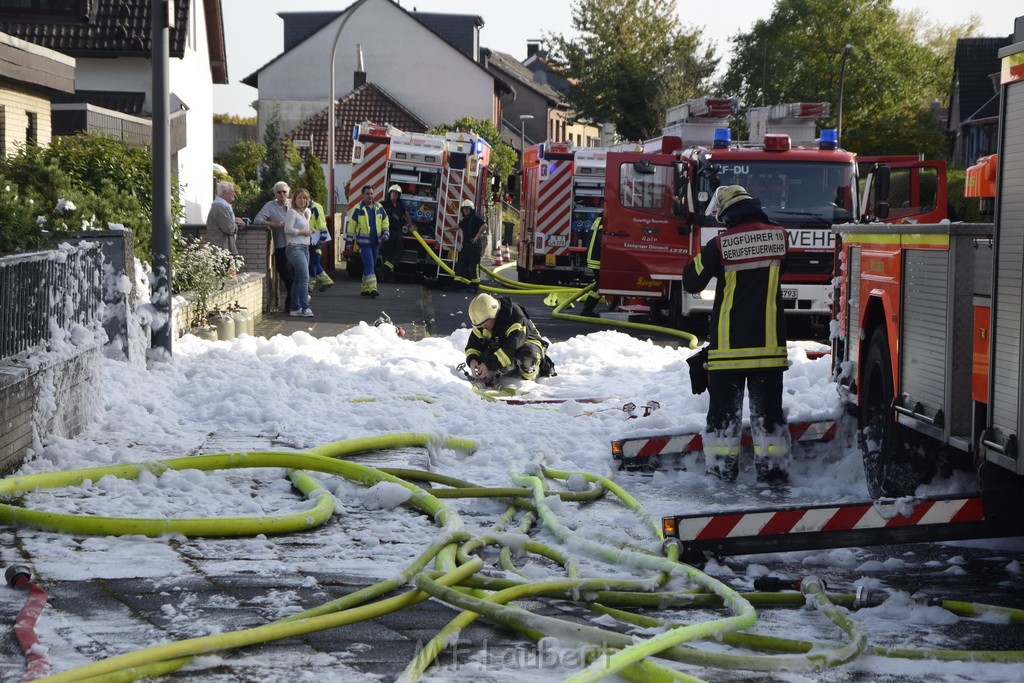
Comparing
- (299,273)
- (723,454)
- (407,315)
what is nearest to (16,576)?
(723,454)

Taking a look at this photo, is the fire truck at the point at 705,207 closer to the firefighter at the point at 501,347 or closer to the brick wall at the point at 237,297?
the brick wall at the point at 237,297

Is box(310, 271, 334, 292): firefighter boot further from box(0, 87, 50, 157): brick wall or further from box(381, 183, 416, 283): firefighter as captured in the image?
box(0, 87, 50, 157): brick wall

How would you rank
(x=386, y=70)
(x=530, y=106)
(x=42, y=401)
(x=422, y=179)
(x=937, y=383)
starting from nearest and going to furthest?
(x=937, y=383) → (x=42, y=401) → (x=422, y=179) → (x=386, y=70) → (x=530, y=106)

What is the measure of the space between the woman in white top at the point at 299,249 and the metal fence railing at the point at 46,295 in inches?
321

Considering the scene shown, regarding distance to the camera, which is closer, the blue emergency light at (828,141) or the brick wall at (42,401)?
the brick wall at (42,401)

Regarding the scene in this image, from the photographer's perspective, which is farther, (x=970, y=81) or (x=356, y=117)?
(x=970, y=81)

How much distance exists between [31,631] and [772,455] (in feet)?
16.5

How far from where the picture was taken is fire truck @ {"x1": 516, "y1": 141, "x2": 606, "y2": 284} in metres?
28.7

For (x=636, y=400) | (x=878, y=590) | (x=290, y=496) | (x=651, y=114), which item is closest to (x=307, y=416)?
(x=290, y=496)

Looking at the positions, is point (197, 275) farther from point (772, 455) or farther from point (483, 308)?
point (772, 455)

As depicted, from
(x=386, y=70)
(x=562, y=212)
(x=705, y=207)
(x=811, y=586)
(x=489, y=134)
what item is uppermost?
(x=386, y=70)

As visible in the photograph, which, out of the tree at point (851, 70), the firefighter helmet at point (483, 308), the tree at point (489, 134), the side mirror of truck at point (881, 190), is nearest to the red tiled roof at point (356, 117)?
the tree at point (489, 134)

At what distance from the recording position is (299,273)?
18.2 meters

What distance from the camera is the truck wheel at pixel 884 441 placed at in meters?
7.35
